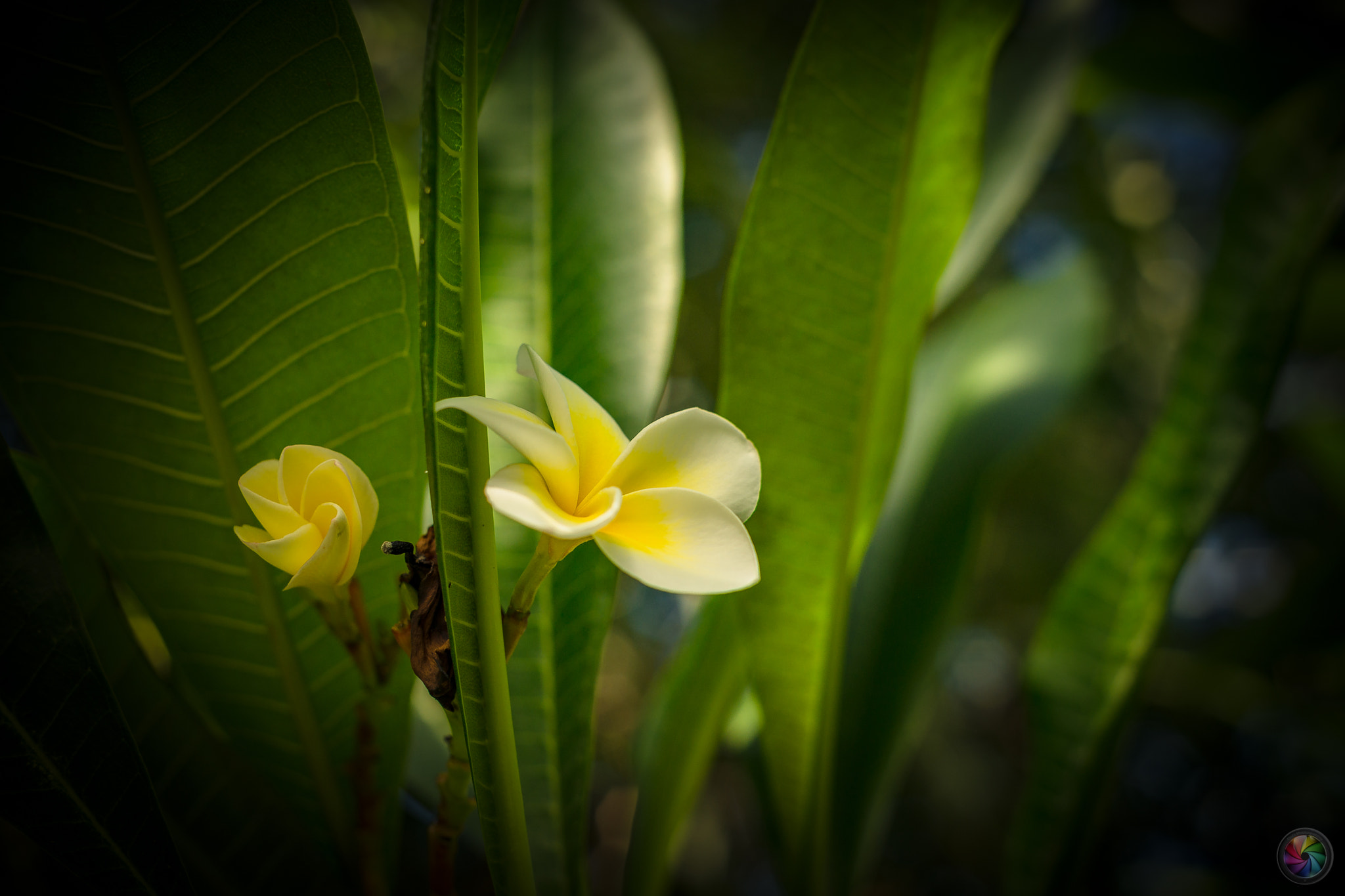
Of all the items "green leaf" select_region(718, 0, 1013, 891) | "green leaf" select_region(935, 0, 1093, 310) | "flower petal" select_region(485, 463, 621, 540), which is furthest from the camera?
"green leaf" select_region(935, 0, 1093, 310)

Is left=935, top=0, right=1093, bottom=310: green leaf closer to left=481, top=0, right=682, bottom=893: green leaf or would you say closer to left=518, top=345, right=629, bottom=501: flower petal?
left=481, top=0, right=682, bottom=893: green leaf

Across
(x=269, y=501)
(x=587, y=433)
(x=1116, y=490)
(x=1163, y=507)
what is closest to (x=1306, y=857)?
(x=1163, y=507)

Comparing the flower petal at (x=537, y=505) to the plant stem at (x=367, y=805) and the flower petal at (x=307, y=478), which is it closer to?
the flower petal at (x=307, y=478)

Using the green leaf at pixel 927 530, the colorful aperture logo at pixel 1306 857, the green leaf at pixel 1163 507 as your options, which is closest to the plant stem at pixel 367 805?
the green leaf at pixel 927 530

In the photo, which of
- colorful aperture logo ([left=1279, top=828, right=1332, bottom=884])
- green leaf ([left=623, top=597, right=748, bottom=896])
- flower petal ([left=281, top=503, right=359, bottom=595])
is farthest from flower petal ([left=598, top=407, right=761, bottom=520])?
colorful aperture logo ([left=1279, top=828, right=1332, bottom=884])

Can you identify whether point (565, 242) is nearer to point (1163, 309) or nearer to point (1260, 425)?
point (1260, 425)
